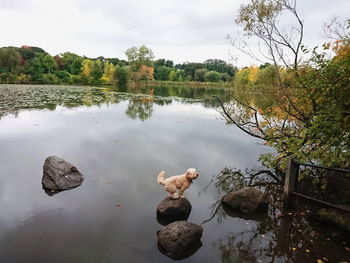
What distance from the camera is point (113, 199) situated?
6891 millimetres

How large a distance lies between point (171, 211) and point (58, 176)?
402 centimetres

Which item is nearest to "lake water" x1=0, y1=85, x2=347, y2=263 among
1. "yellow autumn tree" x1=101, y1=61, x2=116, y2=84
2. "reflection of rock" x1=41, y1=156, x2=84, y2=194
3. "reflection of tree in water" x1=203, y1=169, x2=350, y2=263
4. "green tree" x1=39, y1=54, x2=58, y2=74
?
"reflection of tree in water" x1=203, y1=169, x2=350, y2=263

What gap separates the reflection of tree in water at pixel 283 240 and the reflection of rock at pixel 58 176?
15.3ft

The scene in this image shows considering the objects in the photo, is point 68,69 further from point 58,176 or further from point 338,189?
point 338,189

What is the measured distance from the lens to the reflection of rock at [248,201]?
21.3 feet

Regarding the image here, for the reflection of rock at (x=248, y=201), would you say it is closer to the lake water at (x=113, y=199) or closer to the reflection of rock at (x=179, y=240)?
the lake water at (x=113, y=199)

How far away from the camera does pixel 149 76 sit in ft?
274

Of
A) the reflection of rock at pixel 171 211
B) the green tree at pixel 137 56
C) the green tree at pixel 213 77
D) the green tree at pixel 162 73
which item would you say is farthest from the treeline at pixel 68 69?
the reflection of rock at pixel 171 211

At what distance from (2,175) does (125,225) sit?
5.29m

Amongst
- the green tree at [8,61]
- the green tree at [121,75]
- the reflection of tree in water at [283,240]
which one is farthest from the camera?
the green tree at [121,75]

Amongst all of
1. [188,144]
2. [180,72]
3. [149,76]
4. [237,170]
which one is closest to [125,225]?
[237,170]

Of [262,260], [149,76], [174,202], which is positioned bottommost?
[262,260]

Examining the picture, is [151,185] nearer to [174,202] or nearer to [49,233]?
[174,202]

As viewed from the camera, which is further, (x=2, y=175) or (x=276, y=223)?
(x=2, y=175)
